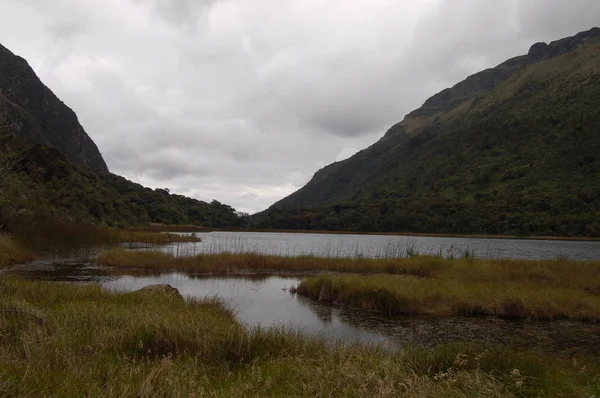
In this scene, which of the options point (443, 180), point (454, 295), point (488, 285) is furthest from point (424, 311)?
point (443, 180)

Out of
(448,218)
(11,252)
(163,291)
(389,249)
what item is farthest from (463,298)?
(448,218)

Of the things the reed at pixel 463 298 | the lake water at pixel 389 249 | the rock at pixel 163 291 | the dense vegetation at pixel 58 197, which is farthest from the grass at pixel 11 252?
the reed at pixel 463 298

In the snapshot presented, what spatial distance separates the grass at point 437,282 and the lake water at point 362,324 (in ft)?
3.34

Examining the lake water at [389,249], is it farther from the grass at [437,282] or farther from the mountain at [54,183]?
the mountain at [54,183]

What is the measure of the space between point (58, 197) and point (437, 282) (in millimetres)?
52851

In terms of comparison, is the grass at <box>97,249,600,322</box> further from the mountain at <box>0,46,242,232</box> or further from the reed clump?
the mountain at <box>0,46,242,232</box>

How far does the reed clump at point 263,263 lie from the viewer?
2943 centimetres

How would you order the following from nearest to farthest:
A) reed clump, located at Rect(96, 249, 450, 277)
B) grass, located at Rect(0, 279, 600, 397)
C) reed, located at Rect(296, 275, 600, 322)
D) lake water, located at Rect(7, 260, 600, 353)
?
grass, located at Rect(0, 279, 600, 397)
lake water, located at Rect(7, 260, 600, 353)
reed, located at Rect(296, 275, 600, 322)
reed clump, located at Rect(96, 249, 450, 277)

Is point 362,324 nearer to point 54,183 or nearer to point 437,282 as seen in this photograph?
point 437,282

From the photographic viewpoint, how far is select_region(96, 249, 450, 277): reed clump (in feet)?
96.6

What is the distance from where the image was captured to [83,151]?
199 meters

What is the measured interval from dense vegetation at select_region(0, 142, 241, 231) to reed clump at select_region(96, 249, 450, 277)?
898 centimetres

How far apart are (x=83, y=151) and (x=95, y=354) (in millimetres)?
215484

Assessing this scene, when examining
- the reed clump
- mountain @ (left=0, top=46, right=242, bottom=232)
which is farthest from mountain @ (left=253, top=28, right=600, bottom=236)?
the reed clump
